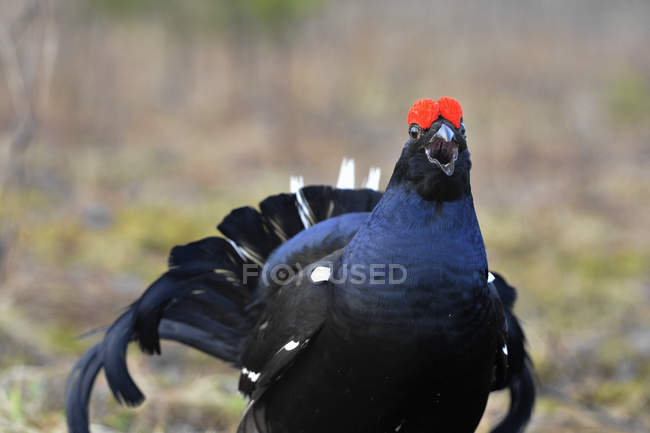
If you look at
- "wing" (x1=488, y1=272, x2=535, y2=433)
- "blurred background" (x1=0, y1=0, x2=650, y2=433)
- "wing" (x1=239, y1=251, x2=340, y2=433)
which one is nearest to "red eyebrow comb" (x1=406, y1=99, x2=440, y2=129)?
"wing" (x1=239, y1=251, x2=340, y2=433)

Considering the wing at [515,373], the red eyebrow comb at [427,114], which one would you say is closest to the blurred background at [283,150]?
the wing at [515,373]

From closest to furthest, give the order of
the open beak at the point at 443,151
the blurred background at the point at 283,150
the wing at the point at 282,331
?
1. the open beak at the point at 443,151
2. the wing at the point at 282,331
3. the blurred background at the point at 283,150

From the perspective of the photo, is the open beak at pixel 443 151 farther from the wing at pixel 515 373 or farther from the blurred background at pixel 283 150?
the blurred background at pixel 283 150

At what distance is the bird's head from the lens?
6.34 ft

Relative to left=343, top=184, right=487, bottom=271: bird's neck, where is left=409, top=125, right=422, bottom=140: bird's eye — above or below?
above

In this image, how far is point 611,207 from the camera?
27.4 feet

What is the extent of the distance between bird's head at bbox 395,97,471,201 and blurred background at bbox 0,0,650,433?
1979 millimetres

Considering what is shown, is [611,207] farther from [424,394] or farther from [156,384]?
[424,394]

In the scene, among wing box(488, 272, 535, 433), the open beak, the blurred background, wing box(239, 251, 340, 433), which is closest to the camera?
the open beak

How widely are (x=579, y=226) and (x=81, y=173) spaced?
6915 millimetres

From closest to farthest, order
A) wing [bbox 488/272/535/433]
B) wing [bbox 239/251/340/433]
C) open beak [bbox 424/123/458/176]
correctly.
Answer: open beak [bbox 424/123/458/176] < wing [bbox 239/251/340/433] < wing [bbox 488/272/535/433]

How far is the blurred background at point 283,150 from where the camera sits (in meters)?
4.20

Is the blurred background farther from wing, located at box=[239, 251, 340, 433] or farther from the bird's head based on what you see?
the bird's head

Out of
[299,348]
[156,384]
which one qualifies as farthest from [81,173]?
[299,348]
